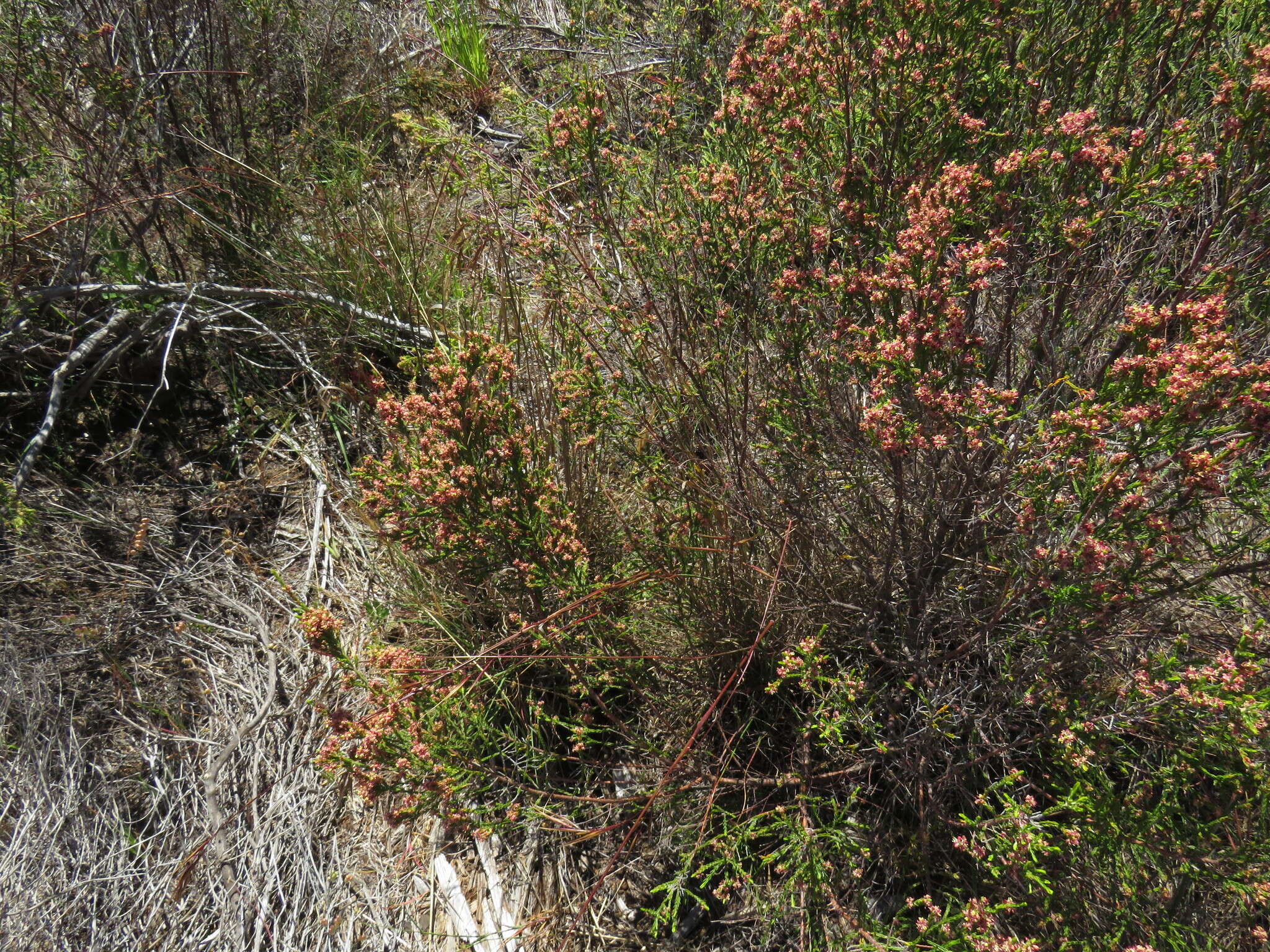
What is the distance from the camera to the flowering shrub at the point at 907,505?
172 cm

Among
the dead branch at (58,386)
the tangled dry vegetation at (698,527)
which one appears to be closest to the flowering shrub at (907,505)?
the tangled dry vegetation at (698,527)

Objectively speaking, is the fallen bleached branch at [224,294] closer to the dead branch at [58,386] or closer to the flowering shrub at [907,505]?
the dead branch at [58,386]

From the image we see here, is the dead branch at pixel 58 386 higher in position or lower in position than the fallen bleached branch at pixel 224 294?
lower

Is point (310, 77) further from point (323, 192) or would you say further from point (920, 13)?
point (920, 13)

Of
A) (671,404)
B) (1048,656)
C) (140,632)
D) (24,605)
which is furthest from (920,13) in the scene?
(24,605)

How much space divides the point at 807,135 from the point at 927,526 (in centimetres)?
115

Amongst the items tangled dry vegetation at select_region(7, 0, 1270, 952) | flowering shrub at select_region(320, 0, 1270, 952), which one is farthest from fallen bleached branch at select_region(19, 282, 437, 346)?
flowering shrub at select_region(320, 0, 1270, 952)

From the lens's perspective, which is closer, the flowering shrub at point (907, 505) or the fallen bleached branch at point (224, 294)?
the flowering shrub at point (907, 505)

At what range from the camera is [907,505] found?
2268mm

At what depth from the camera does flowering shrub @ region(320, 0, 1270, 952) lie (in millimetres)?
1724

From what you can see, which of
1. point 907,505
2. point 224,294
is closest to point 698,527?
point 907,505

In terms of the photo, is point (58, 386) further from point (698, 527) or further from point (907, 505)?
point (907, 505)

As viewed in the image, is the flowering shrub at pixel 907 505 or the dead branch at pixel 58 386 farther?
the dead branch at pixel 58 386

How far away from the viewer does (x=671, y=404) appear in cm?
239
